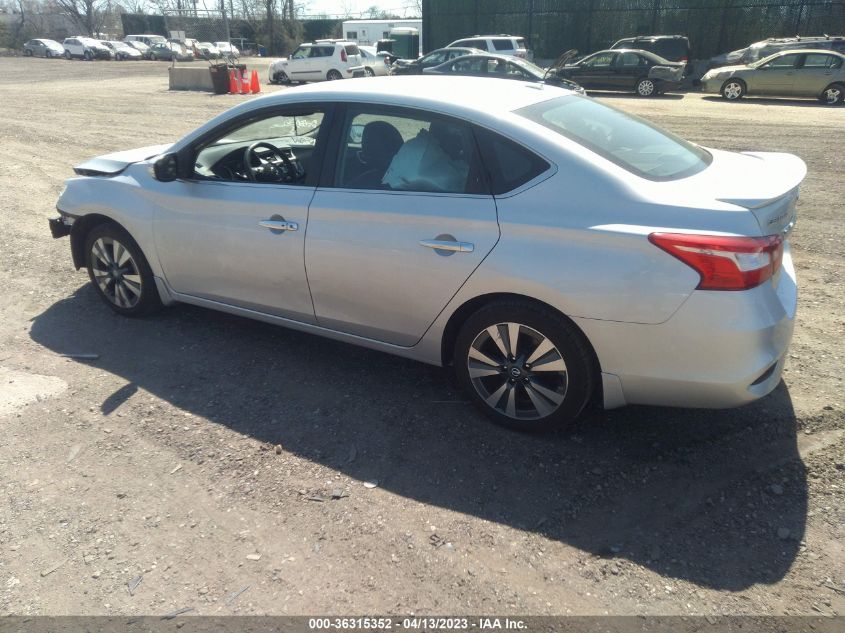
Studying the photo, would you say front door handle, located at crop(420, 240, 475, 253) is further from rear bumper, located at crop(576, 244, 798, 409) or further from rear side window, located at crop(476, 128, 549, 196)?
rear bumper, located at crop(576, 244, 798, 409)

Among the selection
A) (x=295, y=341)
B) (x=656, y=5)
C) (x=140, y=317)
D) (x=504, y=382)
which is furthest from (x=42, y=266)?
(x=656, y=5)

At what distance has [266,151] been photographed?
475 centimetres

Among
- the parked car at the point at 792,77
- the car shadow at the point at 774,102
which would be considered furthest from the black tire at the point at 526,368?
the parked car at the point at 792,77

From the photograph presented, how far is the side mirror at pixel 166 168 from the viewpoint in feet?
14.0

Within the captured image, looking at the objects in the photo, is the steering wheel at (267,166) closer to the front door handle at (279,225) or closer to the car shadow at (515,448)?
the front door handle at (279,225)

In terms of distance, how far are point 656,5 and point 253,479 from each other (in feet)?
110

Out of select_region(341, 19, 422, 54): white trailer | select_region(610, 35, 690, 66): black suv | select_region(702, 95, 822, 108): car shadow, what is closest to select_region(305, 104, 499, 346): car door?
select_region(702, 95, 822, 108): car shadow

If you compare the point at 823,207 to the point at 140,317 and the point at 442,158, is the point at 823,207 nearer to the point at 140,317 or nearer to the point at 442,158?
the point at 442,158

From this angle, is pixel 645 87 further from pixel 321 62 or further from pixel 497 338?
pixel 497 338

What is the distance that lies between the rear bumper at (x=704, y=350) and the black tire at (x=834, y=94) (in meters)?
19.7

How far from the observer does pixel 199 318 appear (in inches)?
200

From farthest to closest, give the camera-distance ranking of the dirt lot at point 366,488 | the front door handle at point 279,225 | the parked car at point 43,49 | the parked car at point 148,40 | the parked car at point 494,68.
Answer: the parked car at point 148,40, the parked car at point 43,49, the parked car at point 494,68, the front door handle at point 279,225, the dirt lot at point 366,488

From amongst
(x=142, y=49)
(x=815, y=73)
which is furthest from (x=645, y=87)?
(x=142, y=49)

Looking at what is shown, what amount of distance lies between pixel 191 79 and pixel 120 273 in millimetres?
23382
